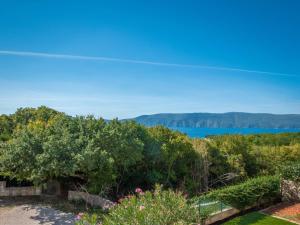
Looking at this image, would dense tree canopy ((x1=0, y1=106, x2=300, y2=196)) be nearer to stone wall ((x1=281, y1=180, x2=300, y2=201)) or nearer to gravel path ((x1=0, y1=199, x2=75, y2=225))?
gravel path ((x1=0, y1=199, x2=75, y2=225))

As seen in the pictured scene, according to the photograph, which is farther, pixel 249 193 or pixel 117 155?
pixel 249 193

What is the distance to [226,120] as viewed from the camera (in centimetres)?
18000

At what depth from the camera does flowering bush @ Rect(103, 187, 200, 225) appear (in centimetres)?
844

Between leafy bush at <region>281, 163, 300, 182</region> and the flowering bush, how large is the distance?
10.2m

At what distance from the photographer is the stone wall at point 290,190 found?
18.4m

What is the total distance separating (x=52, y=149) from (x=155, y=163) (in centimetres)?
642

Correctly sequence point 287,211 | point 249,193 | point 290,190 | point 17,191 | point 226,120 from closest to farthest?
point 249,193, point 287,211, point 17,191, point 290,190, point 226,120

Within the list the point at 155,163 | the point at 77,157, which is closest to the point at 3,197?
the point at 77,157

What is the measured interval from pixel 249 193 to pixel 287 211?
2.33m

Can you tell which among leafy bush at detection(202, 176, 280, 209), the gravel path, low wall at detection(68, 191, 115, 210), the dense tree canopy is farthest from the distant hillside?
the gravel path

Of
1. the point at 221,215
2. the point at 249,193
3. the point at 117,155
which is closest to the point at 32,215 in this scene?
the point at 117,155

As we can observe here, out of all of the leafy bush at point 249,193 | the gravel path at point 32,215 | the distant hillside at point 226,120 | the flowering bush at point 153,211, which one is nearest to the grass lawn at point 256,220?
the leafy bush at point 249,193

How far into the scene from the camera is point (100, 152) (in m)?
14.3

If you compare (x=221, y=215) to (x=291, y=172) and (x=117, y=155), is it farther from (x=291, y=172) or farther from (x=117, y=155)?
(x=291, y=172)
